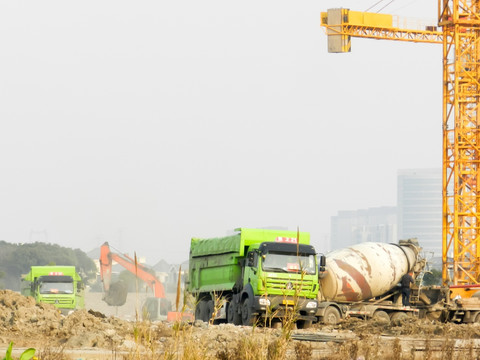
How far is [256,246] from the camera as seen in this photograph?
2983cm

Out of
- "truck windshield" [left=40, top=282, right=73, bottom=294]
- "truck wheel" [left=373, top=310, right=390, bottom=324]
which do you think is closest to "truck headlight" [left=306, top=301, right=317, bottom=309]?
"truck wheel" [left=373, top=310, right=390, bottom=324]

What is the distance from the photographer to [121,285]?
7856 centimetres

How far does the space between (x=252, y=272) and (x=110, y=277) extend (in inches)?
1429

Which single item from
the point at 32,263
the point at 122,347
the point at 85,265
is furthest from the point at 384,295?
the point at 85,265

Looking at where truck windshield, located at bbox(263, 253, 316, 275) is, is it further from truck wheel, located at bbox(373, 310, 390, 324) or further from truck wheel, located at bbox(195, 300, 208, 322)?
truck wheel, located at bbox(195, 300, 208, 322)

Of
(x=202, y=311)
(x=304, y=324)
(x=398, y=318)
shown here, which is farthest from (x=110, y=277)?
(x=304, y=324)

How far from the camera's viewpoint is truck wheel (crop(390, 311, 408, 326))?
3127 centimetres

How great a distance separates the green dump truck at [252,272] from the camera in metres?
28.4

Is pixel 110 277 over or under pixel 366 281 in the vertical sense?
over

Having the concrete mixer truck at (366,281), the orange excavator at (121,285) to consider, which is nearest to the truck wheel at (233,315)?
the concrete mixer truck at (366,281)

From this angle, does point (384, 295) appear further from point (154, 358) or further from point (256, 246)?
point (154, 358)

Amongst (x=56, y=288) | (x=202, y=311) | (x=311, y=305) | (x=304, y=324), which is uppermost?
(x=56, y=288)

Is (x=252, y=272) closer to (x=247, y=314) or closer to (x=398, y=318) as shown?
(x=247, y=314)

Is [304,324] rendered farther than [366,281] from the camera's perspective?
No
